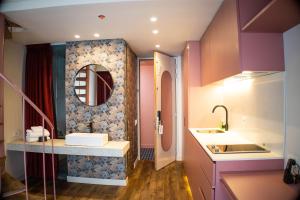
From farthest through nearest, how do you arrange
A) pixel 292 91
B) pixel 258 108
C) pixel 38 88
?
pixel 38 88
pixel 258 108
pixel 292 91

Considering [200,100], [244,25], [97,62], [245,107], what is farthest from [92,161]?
[244,25]

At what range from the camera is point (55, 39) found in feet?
9.00

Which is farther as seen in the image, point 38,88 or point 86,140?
point 38,88

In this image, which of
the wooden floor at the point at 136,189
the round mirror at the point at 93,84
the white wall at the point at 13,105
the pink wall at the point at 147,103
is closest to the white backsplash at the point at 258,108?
the wooden floor at the point at 136,189

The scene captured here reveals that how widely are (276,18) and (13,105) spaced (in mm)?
3599

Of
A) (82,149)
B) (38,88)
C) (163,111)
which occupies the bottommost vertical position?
(82,149)

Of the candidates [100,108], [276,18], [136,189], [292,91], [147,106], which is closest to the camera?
[276,18]

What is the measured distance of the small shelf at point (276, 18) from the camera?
1020 millimetres

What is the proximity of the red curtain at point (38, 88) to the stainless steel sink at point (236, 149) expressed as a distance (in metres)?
2.70

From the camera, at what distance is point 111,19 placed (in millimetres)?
2070

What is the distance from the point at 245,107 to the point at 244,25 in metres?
0.99

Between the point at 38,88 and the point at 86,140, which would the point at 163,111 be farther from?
the point at 38,88

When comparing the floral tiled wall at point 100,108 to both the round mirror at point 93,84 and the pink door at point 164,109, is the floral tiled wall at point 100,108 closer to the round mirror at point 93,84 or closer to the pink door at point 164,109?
the round mirror at point 93,84

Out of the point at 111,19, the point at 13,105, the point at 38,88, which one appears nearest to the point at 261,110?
the point at 111,19
